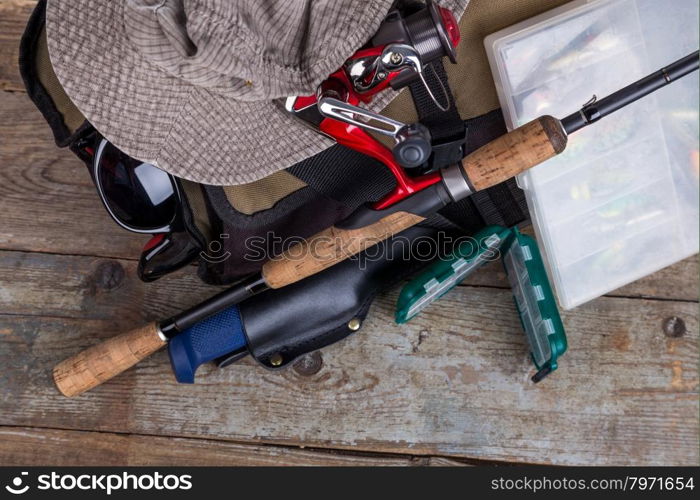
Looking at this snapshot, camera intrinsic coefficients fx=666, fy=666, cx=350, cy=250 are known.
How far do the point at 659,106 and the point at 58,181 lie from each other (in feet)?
3.37

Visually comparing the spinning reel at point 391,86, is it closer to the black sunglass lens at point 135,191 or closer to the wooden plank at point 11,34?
the black sunglass lens at point 135,191

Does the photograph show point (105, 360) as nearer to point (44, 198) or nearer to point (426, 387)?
point (44, 198)

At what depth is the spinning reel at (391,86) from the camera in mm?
773

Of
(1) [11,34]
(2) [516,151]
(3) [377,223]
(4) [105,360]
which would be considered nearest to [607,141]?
(2) [516,151]

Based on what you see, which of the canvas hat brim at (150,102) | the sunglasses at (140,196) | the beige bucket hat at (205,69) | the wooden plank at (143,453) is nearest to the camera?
the beige bucket hat at (205,69)

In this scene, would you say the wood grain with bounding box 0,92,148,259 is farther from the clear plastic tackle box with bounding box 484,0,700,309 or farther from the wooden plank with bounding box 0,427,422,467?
the clear plastic tackle box with bounding box 484,0,700,309

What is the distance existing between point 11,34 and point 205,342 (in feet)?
2.16

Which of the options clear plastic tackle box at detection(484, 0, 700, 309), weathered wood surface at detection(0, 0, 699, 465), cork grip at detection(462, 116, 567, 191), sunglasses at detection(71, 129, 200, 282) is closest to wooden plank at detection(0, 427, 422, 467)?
weathered wood surface at detection(0, 0, 699, 465)

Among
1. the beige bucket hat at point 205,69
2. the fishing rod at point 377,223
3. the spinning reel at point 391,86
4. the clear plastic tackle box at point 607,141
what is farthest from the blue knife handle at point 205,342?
the clear plastic tackle box at point 607,141

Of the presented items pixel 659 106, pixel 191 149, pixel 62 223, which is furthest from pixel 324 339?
pixel 659 106

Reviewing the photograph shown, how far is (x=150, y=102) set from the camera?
2.77 feet

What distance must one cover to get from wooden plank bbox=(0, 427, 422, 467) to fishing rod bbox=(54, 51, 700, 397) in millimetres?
104

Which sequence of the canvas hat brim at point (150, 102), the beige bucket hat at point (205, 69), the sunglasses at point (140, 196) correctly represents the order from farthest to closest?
the sunglasses at point (140, 196) < the canvas hat brim at point (150, 102) < the beige bucket hat at point (205, 69)

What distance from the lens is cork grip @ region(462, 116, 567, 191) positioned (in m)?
0.85
